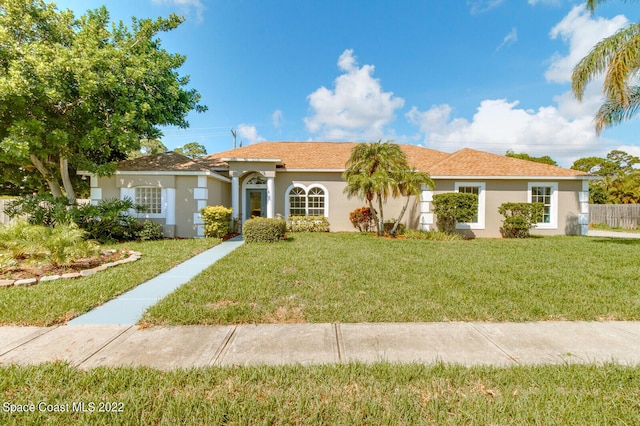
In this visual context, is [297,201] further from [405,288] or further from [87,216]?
[405,288]

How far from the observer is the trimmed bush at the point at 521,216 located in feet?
42.5

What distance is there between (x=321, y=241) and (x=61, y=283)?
26.2ft

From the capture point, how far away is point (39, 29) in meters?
10.5

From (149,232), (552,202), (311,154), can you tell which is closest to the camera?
(149,232)

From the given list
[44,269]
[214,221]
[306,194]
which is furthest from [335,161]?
[44,269]

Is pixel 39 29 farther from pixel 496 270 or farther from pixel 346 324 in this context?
pixel 496 270

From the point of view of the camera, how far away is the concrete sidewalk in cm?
308

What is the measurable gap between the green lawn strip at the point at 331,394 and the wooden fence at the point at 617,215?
85.5ft

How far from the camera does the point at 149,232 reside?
11.4m

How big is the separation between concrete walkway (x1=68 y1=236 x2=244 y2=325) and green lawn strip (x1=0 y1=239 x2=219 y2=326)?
0.19 m

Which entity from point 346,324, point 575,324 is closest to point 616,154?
point 575,324

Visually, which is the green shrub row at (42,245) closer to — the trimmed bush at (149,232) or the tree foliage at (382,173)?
the trimmed bush at (149,232)

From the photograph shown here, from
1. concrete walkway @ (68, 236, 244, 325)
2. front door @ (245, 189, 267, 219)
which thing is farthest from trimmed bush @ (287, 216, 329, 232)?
concrete walkway @ (68, 236, 244, 325)

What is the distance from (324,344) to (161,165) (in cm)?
1260
